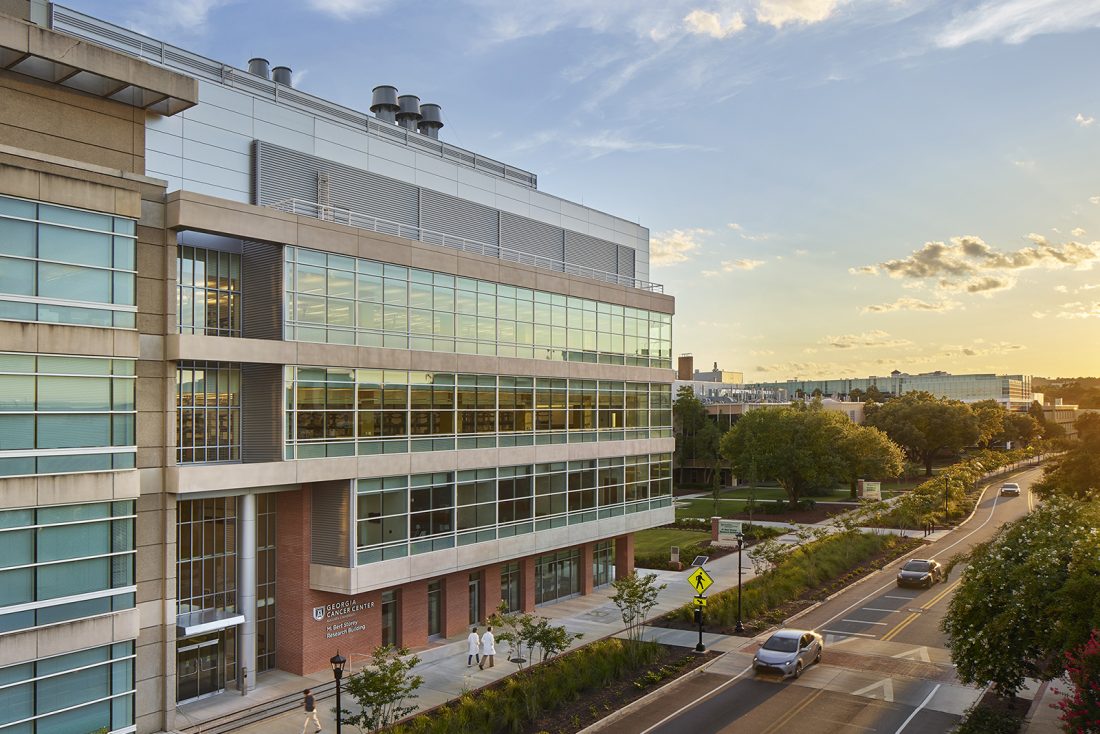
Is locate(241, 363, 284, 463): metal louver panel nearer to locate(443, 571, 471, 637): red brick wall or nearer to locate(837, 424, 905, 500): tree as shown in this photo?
locate(443, 571, 471, 637): red brick wall

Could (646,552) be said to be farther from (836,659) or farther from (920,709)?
(920,709)

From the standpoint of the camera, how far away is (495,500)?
34.8 meters

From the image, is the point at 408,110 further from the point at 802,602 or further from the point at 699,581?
the point at 802,602

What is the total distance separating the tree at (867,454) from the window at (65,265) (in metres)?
63.1

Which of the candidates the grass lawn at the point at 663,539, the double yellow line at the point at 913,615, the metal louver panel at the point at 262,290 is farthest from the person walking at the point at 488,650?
the grass lawn at the point at 663,539

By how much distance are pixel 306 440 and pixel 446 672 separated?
31.4ft

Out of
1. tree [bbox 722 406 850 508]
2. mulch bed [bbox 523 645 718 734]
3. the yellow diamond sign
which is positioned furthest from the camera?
tree [bbox 722 406 850 508]

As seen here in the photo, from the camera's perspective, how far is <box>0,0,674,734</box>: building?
2112cm

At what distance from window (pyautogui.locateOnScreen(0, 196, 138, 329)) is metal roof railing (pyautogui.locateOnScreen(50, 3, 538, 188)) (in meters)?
7.54

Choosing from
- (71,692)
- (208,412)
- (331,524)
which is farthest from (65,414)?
(331,524)

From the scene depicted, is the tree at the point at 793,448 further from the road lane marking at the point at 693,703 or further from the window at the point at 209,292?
the window at the point at 209,292

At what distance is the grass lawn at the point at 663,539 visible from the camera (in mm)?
54681

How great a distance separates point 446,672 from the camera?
29266 millimetres

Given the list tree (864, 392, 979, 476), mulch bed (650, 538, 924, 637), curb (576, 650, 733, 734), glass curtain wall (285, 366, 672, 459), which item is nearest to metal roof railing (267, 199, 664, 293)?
glass curtain wall (285, 366, 672, 459)
